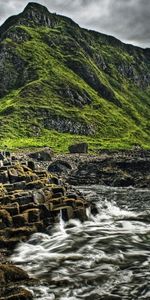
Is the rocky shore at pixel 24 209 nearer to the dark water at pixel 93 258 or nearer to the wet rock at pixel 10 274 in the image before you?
the wet rock at pixel 10 274

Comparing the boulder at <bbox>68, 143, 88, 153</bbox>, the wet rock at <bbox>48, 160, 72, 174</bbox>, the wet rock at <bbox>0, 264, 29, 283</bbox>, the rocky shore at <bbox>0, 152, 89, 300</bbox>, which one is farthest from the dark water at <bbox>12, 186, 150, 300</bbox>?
the boulder at <bbox>68, 143, 88, 153</bbox>

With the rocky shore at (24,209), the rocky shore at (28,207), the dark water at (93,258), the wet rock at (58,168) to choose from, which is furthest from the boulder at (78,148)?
the dark water at (93,258)

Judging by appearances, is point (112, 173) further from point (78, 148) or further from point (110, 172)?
point (78, 148)

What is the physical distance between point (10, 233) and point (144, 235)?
13.1 meters

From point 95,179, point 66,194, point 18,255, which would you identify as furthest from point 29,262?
point 95,179

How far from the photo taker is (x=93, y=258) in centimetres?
3597

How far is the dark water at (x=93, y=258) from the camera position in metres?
28.7

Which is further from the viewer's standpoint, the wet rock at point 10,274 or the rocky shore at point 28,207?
the rocky shore at point 28,207

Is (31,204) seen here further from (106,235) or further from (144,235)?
(144,235)

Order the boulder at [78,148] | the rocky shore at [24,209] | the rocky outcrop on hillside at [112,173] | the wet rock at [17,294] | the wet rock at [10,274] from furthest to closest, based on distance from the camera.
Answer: the boulder at [78,148] → the rocky outcrop on hillside at [112,173] → the rocky shore at [24,209] → the wet rock at [10,274] → the wet rock at [17,294]

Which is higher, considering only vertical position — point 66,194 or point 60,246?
point 66,194

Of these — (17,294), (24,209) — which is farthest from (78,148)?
(17,294)

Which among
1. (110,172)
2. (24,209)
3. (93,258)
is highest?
(110,172)

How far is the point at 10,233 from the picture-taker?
4225 centimetres
